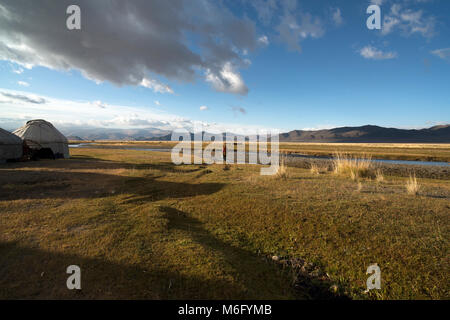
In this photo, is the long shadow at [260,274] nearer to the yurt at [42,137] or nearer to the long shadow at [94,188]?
the long shadow at [94,188]

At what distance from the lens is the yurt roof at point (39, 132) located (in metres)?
28.0

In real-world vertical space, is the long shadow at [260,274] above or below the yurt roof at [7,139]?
below

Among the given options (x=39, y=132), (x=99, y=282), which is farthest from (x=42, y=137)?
(x=99, y=282)

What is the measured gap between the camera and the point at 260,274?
14.5 feet

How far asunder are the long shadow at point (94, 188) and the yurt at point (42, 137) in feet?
58.3

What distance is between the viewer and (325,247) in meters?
5.34

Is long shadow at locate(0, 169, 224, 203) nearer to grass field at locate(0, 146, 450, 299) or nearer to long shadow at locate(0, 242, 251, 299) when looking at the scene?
grass field at locate(0, 146, 450, 299)

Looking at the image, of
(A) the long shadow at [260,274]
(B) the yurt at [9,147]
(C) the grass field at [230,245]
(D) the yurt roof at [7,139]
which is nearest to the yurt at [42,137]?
(B) the yurt at [9,147]

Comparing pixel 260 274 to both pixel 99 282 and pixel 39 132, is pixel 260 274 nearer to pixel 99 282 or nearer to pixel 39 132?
pixel 99 282

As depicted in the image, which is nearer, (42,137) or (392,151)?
(42,137)

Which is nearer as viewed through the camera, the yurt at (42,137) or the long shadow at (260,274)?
the long shadow at (260,274)

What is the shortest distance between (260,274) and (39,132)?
38194 mm

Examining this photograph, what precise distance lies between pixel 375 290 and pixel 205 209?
20.0 ft
